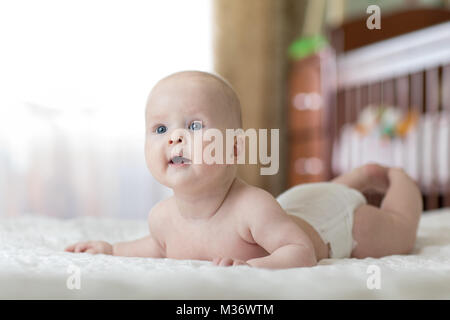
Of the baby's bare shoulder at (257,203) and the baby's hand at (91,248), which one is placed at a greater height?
the baby's bare shoulder at (257,203)

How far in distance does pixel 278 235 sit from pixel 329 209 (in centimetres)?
26

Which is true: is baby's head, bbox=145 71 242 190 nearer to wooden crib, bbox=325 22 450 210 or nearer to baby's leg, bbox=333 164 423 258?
baby's leg, bbox=333 164 423 258

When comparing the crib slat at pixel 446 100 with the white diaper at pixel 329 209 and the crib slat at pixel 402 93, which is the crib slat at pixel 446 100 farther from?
the white diaper at pixel 329 209

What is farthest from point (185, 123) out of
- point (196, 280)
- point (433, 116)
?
point (433, 116)

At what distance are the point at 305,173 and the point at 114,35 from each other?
1.63 metres

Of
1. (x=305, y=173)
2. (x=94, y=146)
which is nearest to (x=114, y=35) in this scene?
(x=94, y=146)

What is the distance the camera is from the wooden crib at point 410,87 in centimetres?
244

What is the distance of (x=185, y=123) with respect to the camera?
769 mm

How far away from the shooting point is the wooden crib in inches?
95.9

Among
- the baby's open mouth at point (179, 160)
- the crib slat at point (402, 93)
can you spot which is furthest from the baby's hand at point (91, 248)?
the crib slat at point (402, 93)

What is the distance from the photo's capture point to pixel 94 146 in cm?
327

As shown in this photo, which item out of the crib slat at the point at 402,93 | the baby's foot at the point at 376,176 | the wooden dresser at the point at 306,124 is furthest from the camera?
the wooden dresser at the point at 306,124

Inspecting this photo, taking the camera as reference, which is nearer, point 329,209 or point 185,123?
point 185,123

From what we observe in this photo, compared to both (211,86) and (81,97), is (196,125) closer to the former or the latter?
(211,86)
